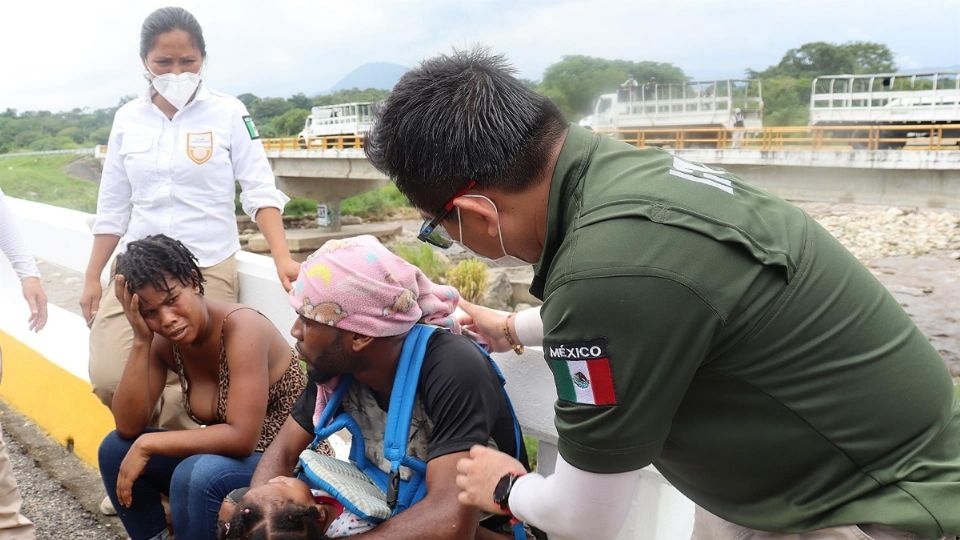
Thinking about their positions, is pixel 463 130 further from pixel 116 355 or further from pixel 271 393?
pixel 116 355

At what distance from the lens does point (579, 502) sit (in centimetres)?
135

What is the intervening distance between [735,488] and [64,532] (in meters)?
2.78

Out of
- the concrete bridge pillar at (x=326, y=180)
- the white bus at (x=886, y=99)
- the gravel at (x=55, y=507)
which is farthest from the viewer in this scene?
the concrete bridge pillar at (x=326, y=180)

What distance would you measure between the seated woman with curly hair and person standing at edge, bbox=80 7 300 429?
0.58 meters

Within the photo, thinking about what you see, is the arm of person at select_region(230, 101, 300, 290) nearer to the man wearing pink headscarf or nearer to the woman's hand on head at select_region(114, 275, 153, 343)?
the woman's hand on head at select_region(114, 275, 153, 343)

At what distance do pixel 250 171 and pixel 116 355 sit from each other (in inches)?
35.1

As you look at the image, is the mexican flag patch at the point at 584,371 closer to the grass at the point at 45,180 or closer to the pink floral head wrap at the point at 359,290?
the pink floral head wrap at the point at 359,290

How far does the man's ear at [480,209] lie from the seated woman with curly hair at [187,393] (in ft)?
4.25

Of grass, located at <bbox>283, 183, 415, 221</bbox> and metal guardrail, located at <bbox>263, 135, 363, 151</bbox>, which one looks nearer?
metal guardrail, located at <bbox>263, 135, 363, 151</bbox>

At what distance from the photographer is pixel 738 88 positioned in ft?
Answer: 77.5

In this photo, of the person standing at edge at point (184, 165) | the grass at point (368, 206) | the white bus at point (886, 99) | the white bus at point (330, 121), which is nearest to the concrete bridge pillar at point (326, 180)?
the white bus at point (330, 121)

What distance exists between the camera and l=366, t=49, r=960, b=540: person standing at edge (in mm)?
1181

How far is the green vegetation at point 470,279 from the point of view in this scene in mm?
15758

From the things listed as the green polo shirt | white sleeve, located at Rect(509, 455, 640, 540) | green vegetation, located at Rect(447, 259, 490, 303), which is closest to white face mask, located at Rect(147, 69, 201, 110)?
the green polo shirt
